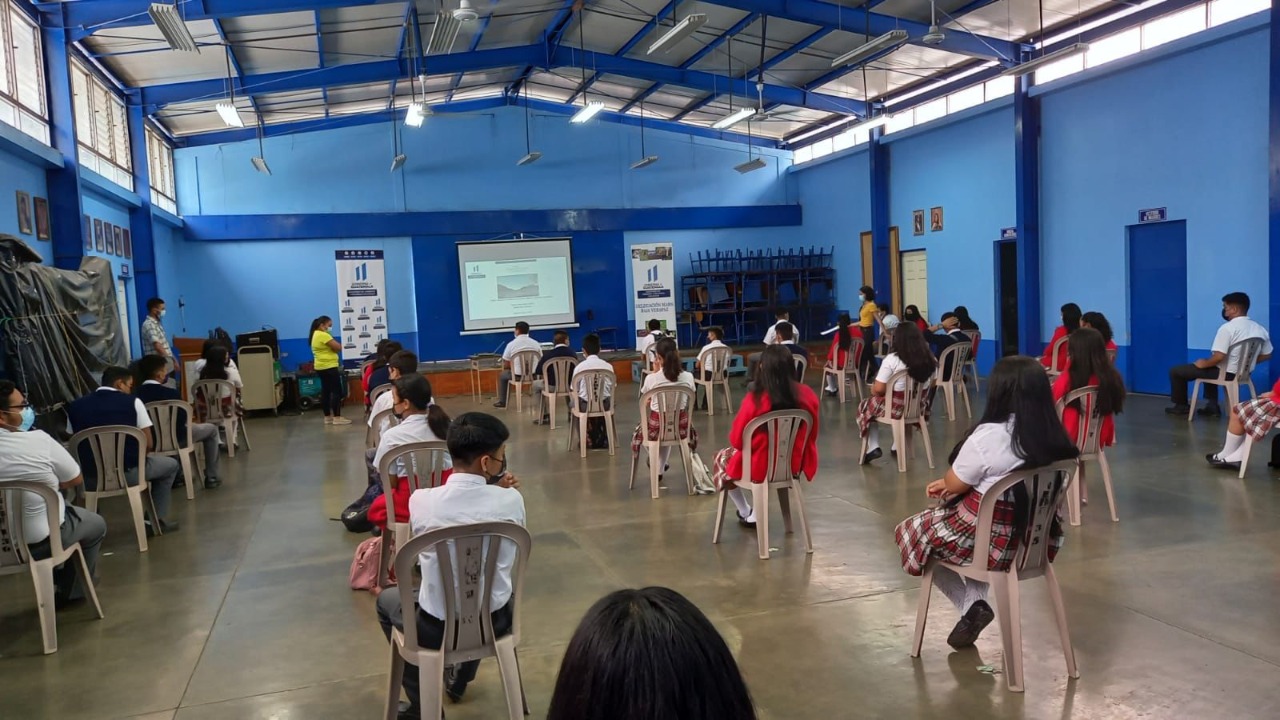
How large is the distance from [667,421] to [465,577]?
337cm

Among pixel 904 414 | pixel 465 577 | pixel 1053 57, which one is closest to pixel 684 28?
pixel 1053 57

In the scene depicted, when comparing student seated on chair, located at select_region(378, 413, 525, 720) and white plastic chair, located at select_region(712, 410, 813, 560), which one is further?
white plastic chair, located at select_region(712, 410, 813, 560)

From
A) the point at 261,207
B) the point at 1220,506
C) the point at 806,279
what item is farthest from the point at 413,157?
the point at 1220,506

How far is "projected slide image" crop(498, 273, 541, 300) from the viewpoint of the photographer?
1475cm

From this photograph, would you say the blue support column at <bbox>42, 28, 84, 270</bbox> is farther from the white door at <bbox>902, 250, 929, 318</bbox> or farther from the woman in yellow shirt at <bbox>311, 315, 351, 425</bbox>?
the white door at <bbox>902, 250, 929, 318</bbox>

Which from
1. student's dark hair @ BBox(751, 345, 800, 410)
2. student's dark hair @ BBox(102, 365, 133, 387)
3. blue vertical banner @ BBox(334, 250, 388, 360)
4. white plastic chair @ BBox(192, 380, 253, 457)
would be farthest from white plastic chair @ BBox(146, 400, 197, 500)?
blue vertical banner @ BBox(334, 250, 388, 360)

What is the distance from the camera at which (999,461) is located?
9.25 feet

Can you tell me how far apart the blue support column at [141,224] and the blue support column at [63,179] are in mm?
2990

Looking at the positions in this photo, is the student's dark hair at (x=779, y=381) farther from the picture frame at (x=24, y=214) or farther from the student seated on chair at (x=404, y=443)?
the picture frame at (x=24, y=214)

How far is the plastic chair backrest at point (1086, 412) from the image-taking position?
15.1 ft

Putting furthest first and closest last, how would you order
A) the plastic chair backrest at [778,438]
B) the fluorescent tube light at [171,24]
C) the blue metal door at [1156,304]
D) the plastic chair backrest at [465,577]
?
the blue metal door at [1156,304], the fluorescent tube light at [171,24], the plastic chair backrest at [778,438], the plastic chair backrest at [465,577]

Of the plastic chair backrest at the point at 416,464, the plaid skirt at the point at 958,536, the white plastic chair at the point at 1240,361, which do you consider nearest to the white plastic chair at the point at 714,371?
the white plastic chair at the point at 1240,361

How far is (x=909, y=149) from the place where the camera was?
43.5ft

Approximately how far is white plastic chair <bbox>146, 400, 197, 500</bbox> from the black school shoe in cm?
514
